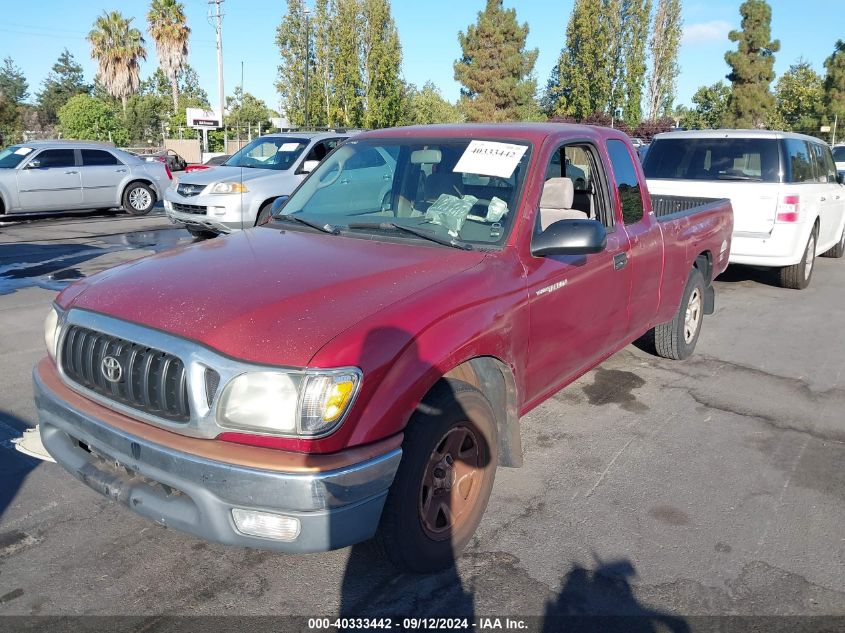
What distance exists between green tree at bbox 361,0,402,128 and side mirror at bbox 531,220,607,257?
38.7 meters

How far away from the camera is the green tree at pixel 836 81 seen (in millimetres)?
45094

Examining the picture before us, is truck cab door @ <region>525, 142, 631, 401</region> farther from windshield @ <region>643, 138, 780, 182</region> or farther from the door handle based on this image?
windshield @ <region>643, 138, 780, 182</region>

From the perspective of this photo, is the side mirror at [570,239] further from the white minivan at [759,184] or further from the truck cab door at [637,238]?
the white minivan at [759,184]

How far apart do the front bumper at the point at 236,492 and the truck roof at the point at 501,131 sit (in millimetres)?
2168

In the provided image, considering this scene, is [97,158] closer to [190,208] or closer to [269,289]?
[190,208]

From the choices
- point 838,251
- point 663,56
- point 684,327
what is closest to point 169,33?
point 663,56

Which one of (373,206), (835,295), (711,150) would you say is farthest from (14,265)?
(835,295)

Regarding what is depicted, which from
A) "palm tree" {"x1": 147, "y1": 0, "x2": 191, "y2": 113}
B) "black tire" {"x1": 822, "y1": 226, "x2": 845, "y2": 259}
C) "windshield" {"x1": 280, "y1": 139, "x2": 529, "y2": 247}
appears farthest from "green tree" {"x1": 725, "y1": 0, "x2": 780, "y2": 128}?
"windshield" {"x1": 280, "y1": 139, "x2": 529, "y2": 247}

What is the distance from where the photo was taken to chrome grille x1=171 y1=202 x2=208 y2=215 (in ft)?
36.4

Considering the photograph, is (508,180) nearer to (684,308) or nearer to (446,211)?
(446,211)

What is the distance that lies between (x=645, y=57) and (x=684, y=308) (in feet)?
166

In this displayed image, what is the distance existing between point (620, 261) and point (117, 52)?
5256cm

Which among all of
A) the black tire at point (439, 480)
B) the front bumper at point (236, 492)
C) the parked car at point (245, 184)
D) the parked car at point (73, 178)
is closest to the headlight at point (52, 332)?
the front bumper at point (236, 492)

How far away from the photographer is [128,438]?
272 centimetres
